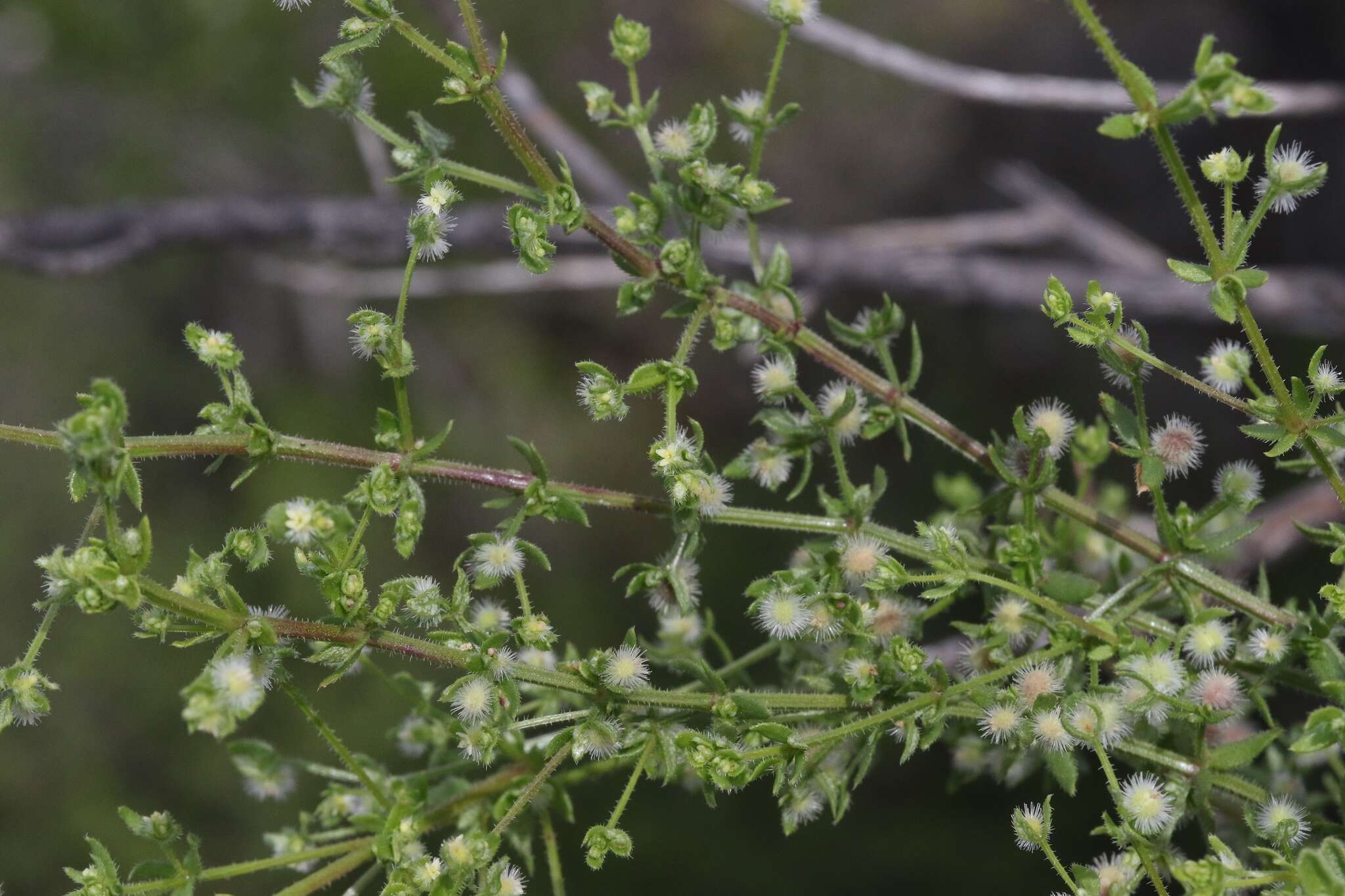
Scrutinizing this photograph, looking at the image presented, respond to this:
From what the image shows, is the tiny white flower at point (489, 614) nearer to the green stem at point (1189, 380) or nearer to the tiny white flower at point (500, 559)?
the tiny white flower at point (500, 559)

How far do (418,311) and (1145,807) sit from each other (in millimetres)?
3318

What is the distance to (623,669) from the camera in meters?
0.86

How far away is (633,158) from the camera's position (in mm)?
3688

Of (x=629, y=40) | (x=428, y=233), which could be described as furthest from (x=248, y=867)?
(x=629, y=40)

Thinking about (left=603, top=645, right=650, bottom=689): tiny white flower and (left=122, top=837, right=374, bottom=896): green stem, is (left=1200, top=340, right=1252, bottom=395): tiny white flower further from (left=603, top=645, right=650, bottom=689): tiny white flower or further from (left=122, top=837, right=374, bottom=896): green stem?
(left=122, top=837, right=374, bottom=896): green stem

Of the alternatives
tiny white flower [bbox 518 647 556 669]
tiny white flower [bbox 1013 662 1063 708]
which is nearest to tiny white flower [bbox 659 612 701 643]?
tiny white flower [bbox 518 647 556 669]

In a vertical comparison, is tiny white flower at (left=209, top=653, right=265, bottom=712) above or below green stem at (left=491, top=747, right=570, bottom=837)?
above

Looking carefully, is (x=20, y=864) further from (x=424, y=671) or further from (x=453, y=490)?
(x=453, y=490)

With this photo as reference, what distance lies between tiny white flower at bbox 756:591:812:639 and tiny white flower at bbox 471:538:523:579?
21 cm

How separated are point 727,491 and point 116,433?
18.4 inches

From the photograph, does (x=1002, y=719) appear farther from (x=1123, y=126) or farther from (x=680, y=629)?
(x=1123, y=126)

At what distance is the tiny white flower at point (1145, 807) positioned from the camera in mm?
844

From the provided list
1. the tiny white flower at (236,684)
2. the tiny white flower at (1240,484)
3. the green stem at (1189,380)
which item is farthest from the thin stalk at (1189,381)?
the tiny white flower at (236,684)

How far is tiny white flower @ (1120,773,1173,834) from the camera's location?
844 mm
